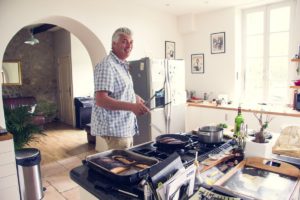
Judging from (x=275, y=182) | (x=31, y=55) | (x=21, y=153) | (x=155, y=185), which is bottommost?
(x=21, y=153)

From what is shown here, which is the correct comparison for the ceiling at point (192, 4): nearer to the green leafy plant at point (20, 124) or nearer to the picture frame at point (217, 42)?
the picture frame at point (217, 42)

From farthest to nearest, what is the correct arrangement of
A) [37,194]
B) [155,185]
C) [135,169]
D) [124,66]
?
1. [37,194]
2. [124,66]
3. [135,169]
4. [155,185]

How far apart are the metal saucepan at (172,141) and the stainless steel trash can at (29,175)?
5.85 feet

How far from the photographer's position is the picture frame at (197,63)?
16.0 ft

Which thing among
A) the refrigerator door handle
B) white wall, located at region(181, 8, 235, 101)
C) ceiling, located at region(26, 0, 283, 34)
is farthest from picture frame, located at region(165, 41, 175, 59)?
the refrigerator door handle

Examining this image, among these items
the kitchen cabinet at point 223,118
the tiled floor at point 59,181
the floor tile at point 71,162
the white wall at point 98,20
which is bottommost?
the tiled floor at point 59,181

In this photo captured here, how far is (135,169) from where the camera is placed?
3.61 ft

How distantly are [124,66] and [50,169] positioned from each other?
254 cm

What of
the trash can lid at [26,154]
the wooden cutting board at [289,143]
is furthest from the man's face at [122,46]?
the trash can lid at [26,154]

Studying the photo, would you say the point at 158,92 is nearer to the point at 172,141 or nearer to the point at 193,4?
the point at 193,4

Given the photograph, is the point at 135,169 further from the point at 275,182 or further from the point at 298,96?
the point at 298,96

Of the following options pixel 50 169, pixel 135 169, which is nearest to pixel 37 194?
pixel 50 169

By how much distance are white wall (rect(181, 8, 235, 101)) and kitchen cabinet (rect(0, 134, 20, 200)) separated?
367 centimetres

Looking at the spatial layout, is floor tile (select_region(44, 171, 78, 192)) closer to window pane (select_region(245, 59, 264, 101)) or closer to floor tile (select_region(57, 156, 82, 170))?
floor tile (select_region(57, 156, 82, 170))
